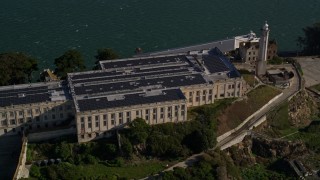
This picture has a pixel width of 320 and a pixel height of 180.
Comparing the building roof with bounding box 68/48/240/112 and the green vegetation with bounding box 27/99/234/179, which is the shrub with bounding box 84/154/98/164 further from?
the building roof with bounding box 68/48/240/112

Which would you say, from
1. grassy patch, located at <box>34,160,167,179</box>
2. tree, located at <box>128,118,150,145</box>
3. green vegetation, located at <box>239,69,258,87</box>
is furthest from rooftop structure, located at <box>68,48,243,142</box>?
grassy patch, located at <box>34,160,167,179</box>

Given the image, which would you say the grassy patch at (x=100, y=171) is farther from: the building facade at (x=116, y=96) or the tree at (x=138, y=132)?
the building facade at (x=116, y=96)

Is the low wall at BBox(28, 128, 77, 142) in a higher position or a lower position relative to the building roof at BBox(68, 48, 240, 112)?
lower

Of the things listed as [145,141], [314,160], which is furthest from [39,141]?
[314,160]

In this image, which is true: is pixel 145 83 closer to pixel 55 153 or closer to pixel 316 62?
pixel 55 153

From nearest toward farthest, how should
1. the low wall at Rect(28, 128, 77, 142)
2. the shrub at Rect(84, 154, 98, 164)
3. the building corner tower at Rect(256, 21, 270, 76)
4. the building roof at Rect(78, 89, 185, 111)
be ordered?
the shrub at Rect(84, 154, 98, 164), the building roof at Rect(78, 89, 185, 111), the low wall at Rect(28, 128, 77, 142), the building corner tower at Rect(256, 21, 270, 76)

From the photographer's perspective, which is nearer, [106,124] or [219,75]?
[106,124]
